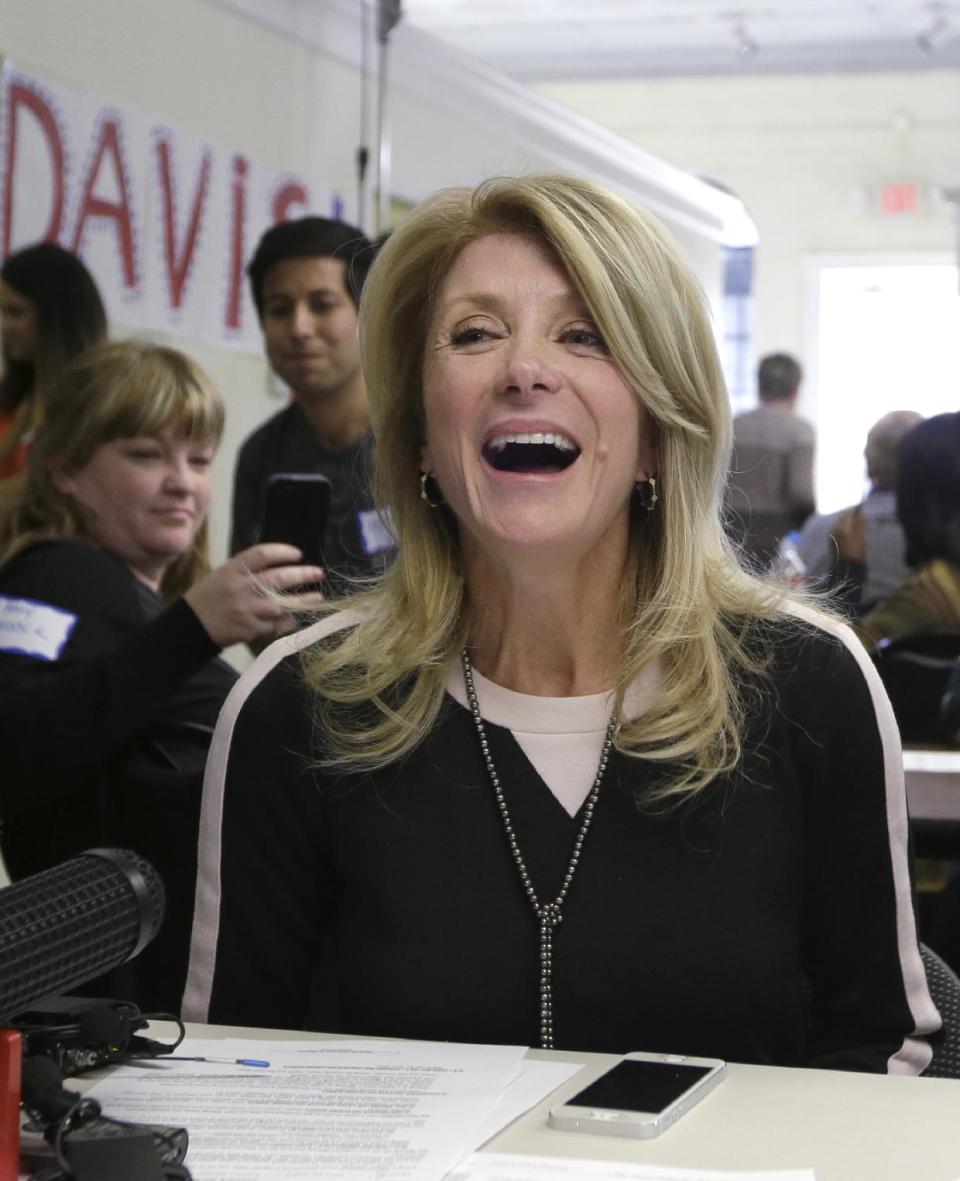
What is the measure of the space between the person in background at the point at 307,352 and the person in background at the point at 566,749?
170cm

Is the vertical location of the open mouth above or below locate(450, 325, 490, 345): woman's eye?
below

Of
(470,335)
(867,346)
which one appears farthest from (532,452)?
(867,346)

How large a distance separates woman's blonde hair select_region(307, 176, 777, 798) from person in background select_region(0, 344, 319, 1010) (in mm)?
470

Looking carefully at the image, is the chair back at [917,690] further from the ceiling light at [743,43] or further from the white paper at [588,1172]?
the ceiling light at [743,43]

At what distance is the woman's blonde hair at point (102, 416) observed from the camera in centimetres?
258

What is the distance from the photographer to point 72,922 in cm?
92

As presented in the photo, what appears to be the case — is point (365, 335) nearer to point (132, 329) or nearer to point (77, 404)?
point (77, 404)

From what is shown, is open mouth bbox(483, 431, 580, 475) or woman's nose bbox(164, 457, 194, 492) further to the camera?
woman's nose bbox(164, 457, 194, 492)

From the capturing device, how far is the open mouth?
1496 millimetres

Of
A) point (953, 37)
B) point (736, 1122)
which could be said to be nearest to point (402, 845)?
point (736, 1122)

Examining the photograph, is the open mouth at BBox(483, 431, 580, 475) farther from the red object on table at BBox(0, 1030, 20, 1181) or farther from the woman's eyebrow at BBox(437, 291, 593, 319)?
the red object on table at BBox(0, 1030, 20, 1181)

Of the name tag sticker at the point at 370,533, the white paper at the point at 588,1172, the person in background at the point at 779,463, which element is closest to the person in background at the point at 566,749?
the white paper at the point at 588,1172

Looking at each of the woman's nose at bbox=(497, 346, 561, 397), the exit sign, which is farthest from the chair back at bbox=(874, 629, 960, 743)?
the exit sign

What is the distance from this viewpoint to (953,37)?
403 inches
